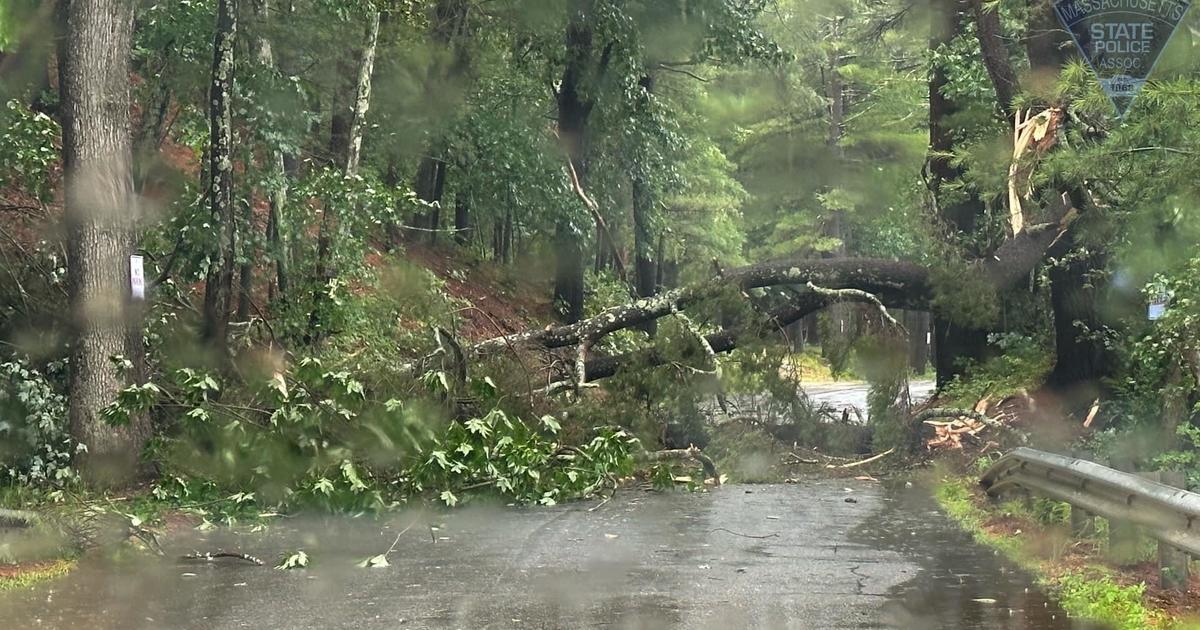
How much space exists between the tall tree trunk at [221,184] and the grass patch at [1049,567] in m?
8.13

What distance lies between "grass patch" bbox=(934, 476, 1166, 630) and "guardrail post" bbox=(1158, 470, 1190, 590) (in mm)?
164

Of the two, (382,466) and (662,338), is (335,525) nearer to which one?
(382,466)

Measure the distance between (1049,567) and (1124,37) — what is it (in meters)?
4.69

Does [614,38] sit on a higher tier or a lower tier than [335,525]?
higher

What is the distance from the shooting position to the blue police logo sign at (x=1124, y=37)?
989cm

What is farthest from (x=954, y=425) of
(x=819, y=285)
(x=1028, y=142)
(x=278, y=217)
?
(x=278, y=217)

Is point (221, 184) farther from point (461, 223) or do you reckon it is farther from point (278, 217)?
point (461, 223)

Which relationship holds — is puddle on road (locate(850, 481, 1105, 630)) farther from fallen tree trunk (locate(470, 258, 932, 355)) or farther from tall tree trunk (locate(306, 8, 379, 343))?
tall tree trunk (locate(306, 8, 379, 343))

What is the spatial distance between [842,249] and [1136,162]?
139 ft

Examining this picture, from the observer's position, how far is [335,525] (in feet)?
37.6

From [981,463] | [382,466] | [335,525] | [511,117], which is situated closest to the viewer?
[335,525]

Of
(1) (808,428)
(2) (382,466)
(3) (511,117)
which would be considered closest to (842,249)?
(3) (511,117)

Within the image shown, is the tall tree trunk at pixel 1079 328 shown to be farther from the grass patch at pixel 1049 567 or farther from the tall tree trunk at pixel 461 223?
the tall tree trunk at pixel 461 223

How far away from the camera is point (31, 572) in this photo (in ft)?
28.8
